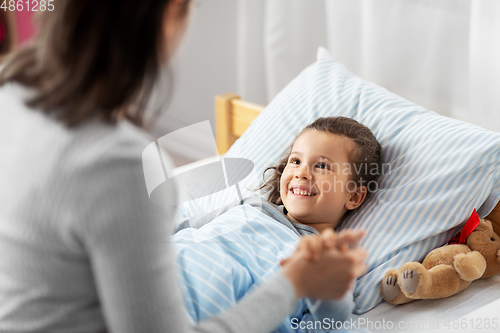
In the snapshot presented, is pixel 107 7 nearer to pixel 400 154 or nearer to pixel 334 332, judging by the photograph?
pixel 334 332

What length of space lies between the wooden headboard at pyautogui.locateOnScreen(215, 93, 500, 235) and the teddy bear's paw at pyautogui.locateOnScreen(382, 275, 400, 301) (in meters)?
0.80

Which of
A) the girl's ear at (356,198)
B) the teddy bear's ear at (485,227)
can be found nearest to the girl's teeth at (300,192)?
the girl's ear at (356,198)

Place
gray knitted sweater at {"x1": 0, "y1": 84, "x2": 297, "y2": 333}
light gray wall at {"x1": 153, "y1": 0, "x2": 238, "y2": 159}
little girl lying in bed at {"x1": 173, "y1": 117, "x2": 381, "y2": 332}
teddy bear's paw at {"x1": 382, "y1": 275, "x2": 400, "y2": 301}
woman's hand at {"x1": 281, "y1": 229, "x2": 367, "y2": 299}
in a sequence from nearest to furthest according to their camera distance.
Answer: gray knitted sweater at {"x1": 0, "y1": 84, "x2": 297, "y2": 333}, woman's hand at {"x1": 281, "y1": 229, "x2": 367, "y2": 299}, little girl lying in bed at {"x1": 173, "y1": 117, "x2": 381, "y2": 332}, teddy bear's paw at {"x1": 382, "y1": 275, "x2": 400, "y2": 301}, light gray wall at {"x1": 153, "y1": 0, "x2": 238, "y2": 159}

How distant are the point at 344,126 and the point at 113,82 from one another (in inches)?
28.2

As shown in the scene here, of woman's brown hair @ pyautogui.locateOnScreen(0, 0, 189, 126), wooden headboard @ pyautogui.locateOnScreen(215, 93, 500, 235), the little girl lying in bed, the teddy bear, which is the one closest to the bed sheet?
the teddy bear

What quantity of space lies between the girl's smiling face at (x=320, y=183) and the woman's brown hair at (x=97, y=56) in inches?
23.3

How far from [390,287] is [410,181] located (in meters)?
0.26

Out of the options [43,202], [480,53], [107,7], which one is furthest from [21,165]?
[480,53]

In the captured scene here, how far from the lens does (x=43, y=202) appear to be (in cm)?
50

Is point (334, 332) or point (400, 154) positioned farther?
point (400, 154)

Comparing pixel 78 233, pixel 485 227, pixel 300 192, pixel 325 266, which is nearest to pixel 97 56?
pixel 78 233

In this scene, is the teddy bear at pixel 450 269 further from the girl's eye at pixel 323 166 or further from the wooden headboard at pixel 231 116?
the wooden headboard at pixel 231 116

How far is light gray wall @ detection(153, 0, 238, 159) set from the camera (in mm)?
2473

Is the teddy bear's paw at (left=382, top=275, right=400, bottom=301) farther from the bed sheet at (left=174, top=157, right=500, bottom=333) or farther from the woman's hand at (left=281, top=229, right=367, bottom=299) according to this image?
the woman's hand at (left=281, top=229, right=367, bottom=299)
